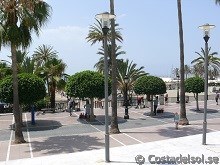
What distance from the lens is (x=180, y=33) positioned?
2634 centimetres

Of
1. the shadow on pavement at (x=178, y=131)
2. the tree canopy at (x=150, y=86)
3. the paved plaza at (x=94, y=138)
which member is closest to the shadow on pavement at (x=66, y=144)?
the paved plaza at (x=94, y=138)

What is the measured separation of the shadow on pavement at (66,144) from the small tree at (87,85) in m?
5.38

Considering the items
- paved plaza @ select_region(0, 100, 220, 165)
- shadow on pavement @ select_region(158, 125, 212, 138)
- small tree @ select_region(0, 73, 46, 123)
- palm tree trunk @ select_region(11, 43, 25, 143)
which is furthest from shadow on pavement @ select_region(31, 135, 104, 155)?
shadow on pavement @ select_region(158, 125, 212, 138)

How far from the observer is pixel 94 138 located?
21578 millimetres

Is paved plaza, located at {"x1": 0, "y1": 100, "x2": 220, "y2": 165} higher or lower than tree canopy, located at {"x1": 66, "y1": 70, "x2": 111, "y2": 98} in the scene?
lower

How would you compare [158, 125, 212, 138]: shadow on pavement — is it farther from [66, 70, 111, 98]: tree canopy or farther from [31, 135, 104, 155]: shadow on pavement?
[66, 70, 111, 98]: tree canopy

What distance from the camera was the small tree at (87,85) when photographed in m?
27.0

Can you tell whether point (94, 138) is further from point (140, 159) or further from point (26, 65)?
point (26, 65)

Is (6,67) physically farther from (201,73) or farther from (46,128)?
(201,73)

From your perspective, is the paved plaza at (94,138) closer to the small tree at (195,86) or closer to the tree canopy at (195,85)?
the small tree at (195,86)

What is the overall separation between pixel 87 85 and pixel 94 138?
20.6ft

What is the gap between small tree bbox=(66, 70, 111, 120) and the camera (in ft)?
88.6

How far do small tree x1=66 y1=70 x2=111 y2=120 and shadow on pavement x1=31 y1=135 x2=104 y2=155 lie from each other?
5381 millimetres

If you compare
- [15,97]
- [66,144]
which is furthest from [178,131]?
[15,97]
